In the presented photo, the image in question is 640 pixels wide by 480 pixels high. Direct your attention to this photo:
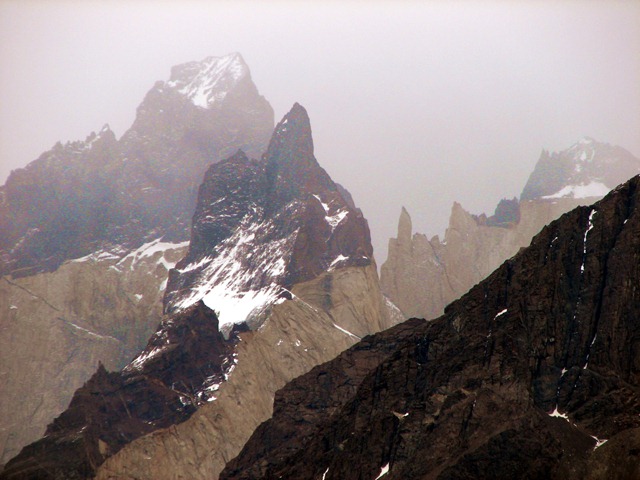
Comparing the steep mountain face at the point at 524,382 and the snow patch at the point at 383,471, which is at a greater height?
the steep mountain face at the point at 524,382

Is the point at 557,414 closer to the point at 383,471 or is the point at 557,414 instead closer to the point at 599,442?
the point at 599,442

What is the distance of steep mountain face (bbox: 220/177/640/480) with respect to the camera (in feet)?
376

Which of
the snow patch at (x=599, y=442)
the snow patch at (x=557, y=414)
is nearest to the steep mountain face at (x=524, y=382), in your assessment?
the snow patch at (x=557, y=414)

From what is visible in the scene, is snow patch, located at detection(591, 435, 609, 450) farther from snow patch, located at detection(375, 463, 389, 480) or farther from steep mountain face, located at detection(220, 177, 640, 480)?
snow patch, located at detection(375, 463, 389, 480)

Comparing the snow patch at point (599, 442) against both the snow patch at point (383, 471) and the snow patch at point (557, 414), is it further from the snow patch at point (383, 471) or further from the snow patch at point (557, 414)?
the snow patch at point (383, 471)

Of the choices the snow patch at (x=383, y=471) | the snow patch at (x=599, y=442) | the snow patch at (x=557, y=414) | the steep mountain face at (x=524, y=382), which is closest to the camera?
the snow patch at (x=599, y=442)

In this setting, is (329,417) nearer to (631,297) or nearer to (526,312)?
(526,312)

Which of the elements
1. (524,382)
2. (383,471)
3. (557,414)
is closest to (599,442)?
(557,414)

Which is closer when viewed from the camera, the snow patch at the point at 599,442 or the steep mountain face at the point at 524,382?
the snow patch at the point at 599,442

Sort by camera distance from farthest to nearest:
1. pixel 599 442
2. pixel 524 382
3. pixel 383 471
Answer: pixel 383 471 < pixel 524 382 < pixel 599 442

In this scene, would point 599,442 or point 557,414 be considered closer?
point 599,442

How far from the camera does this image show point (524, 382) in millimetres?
121625

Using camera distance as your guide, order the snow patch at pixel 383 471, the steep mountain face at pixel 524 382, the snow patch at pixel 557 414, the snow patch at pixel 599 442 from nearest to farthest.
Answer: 1. the snow patch at pixel 599 442
2. the steep mountain face at pixel 524 382
3. the snow patch at pixel 557 414
4. the snow patch at pixel 383 471

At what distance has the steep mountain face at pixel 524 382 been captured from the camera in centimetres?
11462
